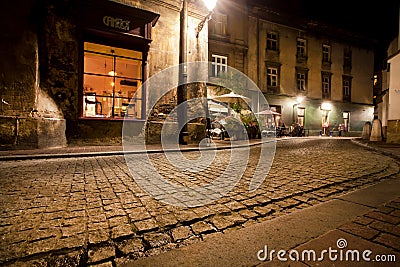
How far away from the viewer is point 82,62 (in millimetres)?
8047

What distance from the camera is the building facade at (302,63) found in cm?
1947

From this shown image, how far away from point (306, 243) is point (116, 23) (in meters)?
9.28

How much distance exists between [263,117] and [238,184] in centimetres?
1689

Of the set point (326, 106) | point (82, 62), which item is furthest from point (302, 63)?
point (82, 62)

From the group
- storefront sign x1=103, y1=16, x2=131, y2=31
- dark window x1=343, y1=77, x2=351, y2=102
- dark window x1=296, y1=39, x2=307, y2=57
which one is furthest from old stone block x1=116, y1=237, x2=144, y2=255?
Result: dark window x1=343, y1=77, x2=351, y2=102

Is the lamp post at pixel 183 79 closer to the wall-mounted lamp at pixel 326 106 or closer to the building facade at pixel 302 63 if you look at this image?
the building facade at pixel 302 63

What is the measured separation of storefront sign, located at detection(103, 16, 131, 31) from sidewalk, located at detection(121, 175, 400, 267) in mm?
8821

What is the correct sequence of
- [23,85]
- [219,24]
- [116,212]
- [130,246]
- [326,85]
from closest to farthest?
[130,246] → [116,212] → [23,85] → [219,24] → [326,85]

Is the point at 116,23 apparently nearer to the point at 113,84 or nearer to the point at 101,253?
the point at 113,84

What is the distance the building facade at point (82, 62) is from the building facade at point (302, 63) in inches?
379

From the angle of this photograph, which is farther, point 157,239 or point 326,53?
point 326,53

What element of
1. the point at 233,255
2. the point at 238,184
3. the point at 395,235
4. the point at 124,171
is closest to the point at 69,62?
the point at 124,171

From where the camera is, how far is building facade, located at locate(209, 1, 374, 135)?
19.5 metres

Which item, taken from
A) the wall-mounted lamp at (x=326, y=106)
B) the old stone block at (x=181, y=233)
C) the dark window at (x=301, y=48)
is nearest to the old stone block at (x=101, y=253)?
the old stone block at (x=181, y=233)
